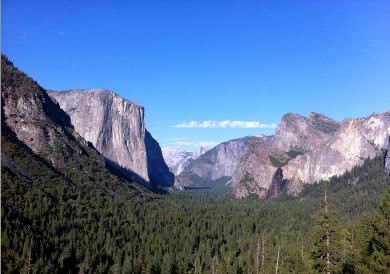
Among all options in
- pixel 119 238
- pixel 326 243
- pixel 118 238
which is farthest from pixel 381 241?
pixel 119 238

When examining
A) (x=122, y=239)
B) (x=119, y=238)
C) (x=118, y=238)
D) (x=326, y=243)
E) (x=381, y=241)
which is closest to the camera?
(x=326, y=243)

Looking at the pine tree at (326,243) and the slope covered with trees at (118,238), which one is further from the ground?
the pine tree at (326,243)

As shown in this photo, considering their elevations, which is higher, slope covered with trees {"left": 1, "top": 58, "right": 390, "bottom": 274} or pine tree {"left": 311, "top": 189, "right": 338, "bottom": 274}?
A: pine tree {"left": 311, "top": 189, "right": 338, "bottom": 274}

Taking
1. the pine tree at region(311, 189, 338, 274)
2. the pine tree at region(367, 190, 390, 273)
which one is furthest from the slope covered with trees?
the pine tree at region(311, 189, 338, 274)

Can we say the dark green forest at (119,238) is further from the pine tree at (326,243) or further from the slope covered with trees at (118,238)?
the pine tree at (326,243)

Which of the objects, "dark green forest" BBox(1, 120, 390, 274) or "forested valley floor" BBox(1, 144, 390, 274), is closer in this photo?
"forested valley floor" BBox(1, 144, 390, 274)

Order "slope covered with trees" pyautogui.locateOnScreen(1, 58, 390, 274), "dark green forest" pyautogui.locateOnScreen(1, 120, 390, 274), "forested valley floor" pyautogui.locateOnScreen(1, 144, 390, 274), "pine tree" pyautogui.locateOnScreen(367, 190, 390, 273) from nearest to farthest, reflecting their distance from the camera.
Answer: "pine tree" pyautogui.locateOnScreen(367, 190, 390, 273) → "slope covered with trees" pyautogui.locateOnScreen(1, 58, 390, 274) → "forested valley floor" pyautogui.locateOnScreen(1, 144, 390, 274) → "dark green forest" pyautogui.locateOnScreen(1, 120, 390, 274)

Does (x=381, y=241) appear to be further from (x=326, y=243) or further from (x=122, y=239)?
(x=122, y=239)

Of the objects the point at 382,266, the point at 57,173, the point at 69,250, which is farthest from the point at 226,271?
the point at 57,173

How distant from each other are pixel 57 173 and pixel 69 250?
82.0 m

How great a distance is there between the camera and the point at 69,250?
12088 centimetres

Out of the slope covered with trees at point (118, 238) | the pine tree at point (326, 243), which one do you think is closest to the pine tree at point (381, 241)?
the slope covered with trees at point (118, 238)

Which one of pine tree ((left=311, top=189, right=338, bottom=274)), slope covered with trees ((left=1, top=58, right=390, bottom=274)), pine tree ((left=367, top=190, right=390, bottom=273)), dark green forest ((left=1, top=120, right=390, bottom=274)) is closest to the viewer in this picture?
pine tree ((left=311, top=189, right=338, bottom=274))

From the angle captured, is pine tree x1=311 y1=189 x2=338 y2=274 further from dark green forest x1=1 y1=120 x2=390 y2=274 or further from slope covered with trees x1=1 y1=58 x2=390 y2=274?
dark green forest x1=1 y1=120 x2=390 y2=274
